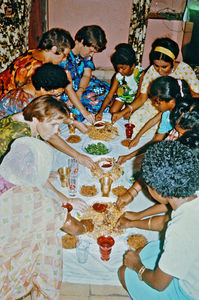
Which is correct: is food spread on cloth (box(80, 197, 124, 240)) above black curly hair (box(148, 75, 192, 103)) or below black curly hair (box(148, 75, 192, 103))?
below

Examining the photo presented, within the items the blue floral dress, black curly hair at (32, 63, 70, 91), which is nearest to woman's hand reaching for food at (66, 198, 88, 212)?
black curly hair at (32, 63, 70, 91)

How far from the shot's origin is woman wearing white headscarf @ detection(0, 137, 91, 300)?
163 centimetres

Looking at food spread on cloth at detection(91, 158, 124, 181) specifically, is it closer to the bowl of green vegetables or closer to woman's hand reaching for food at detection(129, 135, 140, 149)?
the bowl of green vegetables

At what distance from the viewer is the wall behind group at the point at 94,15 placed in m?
5.98

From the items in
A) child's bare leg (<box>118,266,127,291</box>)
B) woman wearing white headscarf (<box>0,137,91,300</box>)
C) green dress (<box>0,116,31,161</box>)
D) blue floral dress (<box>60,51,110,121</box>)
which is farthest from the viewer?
blue floral dress (<box>60,51,110,121</box>)

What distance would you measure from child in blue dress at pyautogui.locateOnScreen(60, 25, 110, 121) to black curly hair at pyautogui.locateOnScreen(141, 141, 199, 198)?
2.41 metres

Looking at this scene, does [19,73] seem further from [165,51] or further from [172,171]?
[172,171]

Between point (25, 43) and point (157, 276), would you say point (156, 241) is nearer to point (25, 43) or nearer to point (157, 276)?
point (157, 276)

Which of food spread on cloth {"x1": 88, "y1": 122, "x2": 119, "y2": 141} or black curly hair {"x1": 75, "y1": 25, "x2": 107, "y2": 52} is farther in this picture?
black curly hair {"x1": 75, "y1": 25, "x2": 107, "y2": 52}

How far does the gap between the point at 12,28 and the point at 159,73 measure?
2553 mm

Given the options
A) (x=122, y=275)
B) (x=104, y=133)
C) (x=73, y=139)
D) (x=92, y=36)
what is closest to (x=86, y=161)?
(x=73, y=139)

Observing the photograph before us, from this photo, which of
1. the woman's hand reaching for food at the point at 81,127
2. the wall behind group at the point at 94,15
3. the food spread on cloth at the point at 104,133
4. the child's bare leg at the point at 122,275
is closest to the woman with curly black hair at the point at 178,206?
the child's bare leg at the point at 122,275

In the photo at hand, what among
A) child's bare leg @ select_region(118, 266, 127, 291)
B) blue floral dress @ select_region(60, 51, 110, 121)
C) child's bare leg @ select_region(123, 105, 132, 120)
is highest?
blue floral dress @ select_region(60, 51, 110, 121)

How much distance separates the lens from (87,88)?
13.7 feet
